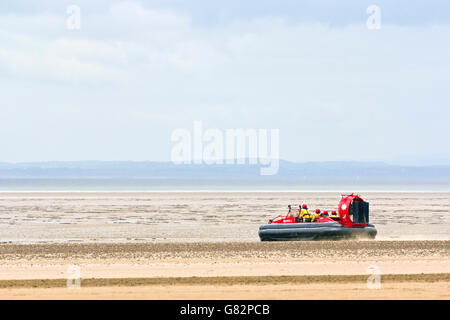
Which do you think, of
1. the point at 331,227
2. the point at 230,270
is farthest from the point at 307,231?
the point at 230,270

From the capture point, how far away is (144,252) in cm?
2644

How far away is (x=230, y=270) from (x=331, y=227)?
938 cm

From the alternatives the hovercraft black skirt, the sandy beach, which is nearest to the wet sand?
the sandy beach

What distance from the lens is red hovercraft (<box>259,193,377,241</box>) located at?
29719 millimetres

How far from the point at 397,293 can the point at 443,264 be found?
5.86 metres

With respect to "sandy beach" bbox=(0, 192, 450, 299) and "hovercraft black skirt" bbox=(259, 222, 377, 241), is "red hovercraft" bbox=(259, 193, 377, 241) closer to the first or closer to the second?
"hovercraft black skirt" bbox=(259, 222, 377, 241)

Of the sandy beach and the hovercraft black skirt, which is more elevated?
the hovercraft black skirt

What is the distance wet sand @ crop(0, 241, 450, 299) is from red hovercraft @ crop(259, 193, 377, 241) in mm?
817

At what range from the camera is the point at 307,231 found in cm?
2973

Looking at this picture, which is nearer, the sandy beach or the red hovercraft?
the sandy beach

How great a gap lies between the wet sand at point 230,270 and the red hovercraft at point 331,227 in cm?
82

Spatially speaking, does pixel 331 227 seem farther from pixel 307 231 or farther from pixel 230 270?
pixel 230 270
